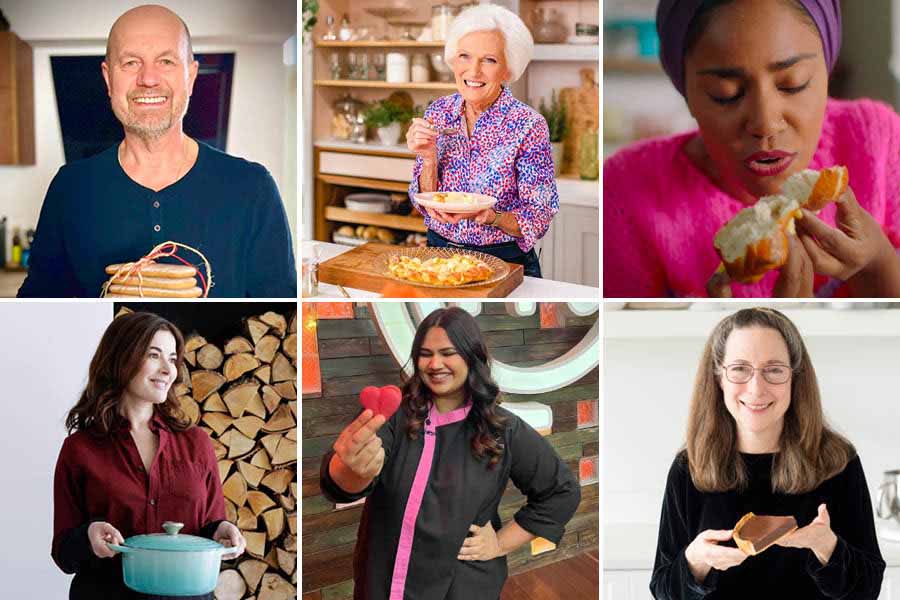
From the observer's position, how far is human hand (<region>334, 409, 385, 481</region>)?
7.60 ft

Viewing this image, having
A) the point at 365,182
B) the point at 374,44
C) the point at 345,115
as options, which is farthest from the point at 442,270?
the point at 374,44

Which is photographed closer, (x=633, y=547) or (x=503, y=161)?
(x=503, y=161)

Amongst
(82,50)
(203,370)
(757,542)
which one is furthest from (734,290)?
(82,50)

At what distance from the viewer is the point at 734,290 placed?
2.38 metres

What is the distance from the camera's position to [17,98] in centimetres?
224

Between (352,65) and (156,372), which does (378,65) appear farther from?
(156,372)

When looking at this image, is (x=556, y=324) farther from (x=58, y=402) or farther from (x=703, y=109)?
(x=58, y=402)

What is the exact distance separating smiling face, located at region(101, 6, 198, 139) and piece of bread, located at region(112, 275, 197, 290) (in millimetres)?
311

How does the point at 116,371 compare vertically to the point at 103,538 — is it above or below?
above

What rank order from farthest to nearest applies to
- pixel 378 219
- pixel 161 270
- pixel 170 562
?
pixel 378 219 → pixel 161 270 → pixel 170 562

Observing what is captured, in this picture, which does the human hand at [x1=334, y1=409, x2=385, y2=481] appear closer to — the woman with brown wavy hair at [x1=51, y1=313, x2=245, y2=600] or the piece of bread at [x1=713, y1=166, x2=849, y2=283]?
the woman with brown wavy hair at [x1=51, y1=313, x2=245, y2=600]

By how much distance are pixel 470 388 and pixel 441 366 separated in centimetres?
8

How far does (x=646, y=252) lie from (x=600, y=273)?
11cm

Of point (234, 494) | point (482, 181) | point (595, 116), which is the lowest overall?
point (234, 494)
